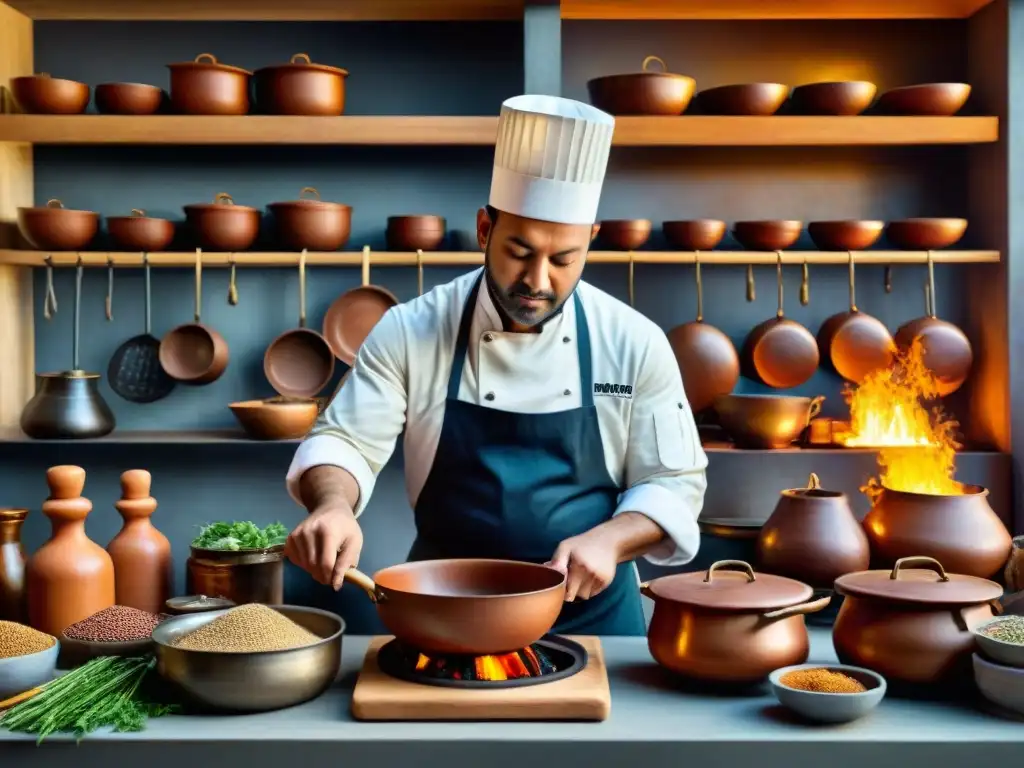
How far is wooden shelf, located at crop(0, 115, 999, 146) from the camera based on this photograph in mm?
3545

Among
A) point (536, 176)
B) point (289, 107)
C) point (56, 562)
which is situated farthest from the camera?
point (289, 107)

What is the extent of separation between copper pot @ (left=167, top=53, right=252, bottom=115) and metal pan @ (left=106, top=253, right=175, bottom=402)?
0.66 meters

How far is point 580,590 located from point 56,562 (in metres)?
1.20

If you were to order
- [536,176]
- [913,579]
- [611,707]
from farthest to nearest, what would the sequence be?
[536,176] → [913,579] → [611,707]

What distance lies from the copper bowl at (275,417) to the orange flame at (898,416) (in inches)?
71.5

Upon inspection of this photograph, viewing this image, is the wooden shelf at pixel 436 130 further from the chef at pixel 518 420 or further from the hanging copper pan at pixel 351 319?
the chef at pixel 518 420

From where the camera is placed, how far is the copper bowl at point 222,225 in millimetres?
3617

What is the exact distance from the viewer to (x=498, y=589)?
1.74 metres

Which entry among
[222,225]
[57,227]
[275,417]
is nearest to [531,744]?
[275,417]

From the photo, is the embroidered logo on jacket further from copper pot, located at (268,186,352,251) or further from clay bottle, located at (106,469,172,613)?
copper pot, located at (268,186,352,251)

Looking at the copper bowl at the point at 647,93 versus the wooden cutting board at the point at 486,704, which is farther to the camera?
the copper bowl at the point at 647,93

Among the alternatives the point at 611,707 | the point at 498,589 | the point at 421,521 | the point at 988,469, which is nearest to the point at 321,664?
the point at 498,589

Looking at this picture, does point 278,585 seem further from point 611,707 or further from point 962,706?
point 962,706

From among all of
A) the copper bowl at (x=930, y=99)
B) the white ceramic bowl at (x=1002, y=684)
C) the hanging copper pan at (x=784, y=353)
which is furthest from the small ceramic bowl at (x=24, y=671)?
the copper bowl at (x=930, y=99)
